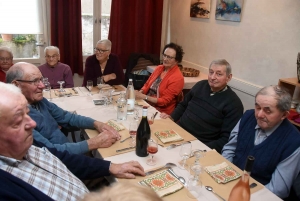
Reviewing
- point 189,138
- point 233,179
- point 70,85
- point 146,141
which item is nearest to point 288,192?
point 233,179

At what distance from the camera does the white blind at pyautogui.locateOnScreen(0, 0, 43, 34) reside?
11.8ft

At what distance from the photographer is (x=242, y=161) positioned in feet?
5.35

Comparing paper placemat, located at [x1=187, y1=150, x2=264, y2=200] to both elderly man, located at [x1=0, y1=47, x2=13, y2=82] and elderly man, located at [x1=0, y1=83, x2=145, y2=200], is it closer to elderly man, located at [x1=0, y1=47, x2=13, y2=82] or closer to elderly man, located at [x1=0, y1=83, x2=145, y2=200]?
elderly man, located at [x1=0, y1=83, x2=145, y2=200]

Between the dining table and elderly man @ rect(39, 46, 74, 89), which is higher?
elderly man @ rect(39, 46, 74, 89)

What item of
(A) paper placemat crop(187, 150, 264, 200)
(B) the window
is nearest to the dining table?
(A) paper placemat crop(187, 150, 264, 200)

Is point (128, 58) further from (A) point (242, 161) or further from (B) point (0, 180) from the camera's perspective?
(B) point (0, 180)

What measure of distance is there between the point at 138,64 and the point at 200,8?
4.51 ft

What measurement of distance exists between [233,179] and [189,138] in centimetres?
51

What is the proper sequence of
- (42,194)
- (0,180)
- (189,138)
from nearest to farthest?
(0,180)
(42,194)
(189,138)

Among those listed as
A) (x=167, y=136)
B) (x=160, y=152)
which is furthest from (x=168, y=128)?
(x=160, y=152)

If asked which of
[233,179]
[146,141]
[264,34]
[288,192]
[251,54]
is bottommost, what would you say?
[288,192]

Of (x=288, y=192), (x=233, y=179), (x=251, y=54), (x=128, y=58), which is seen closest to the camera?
(x=233, y=179)

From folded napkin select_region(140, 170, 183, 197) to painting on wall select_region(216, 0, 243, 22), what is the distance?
2.61 meters

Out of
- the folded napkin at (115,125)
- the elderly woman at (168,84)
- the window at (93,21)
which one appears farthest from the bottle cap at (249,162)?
the window at (93,21)
